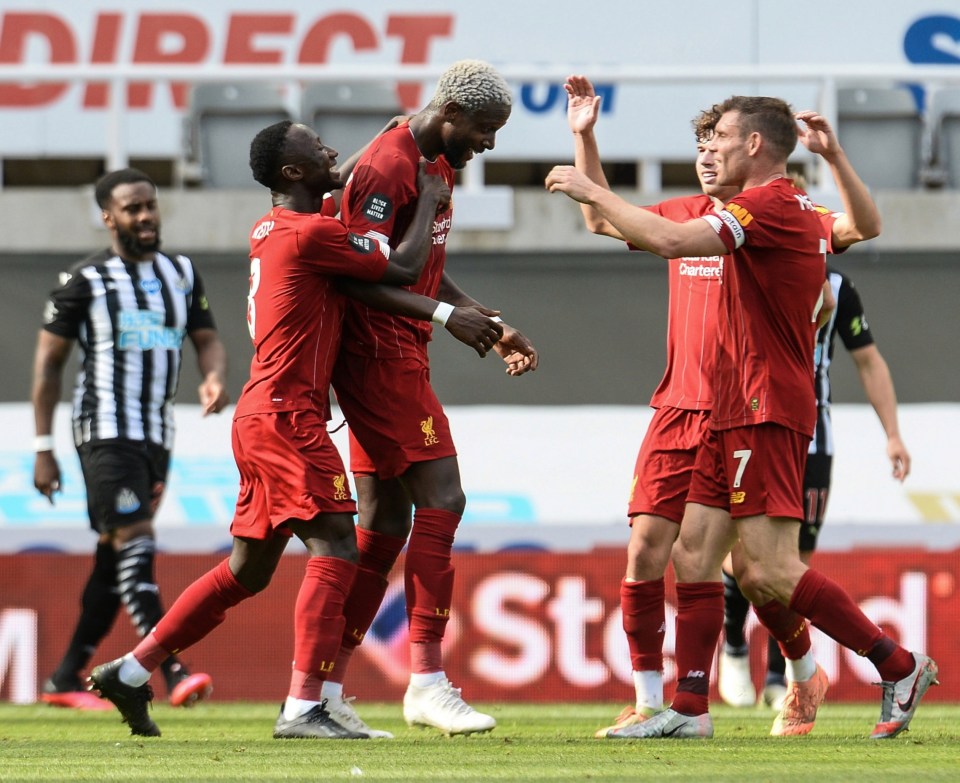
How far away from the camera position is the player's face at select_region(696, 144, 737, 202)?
229 inches

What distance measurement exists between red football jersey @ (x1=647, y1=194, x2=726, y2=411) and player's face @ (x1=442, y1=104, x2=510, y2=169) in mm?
666

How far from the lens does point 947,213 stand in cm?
1123

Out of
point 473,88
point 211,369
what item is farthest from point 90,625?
point 473,88

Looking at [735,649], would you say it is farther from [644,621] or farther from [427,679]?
[427,679]

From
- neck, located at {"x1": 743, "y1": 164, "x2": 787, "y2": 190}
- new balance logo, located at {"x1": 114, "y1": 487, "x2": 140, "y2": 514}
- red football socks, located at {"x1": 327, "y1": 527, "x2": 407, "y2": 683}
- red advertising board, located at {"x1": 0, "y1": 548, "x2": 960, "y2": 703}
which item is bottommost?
red advertising board, located at {"x1": 0, "y1": 548, "x2": 960, "y2": 703}

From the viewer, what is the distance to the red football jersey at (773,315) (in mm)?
5367

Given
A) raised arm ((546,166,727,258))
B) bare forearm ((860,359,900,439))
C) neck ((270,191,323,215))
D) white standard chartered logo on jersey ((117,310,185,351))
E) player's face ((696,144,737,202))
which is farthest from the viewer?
bare forearm ((860,359,900,439))

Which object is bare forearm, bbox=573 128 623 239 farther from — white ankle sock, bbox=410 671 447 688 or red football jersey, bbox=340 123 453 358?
white ankle sock, bbox=410 671 447 688

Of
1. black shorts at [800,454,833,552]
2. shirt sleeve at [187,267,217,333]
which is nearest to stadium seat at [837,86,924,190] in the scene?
black shorts at [800,454,833,552]

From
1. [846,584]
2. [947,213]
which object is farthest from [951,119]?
[846,584]

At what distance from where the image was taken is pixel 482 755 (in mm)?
4852

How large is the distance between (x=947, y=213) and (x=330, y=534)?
6.96 meters

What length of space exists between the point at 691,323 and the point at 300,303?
1470 mm

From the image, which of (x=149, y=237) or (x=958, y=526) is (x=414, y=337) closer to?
(x=149, y=237)
